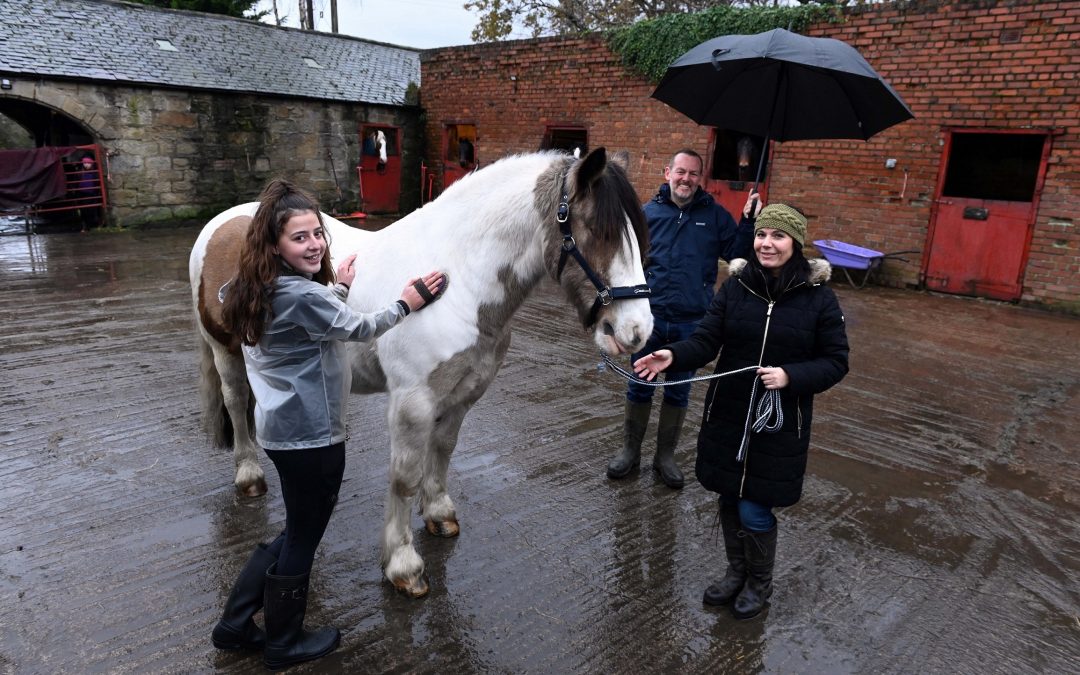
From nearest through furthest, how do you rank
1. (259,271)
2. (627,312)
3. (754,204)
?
(259,271) < (627,312) < (754,204)

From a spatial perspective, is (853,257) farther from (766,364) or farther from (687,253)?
(766,364)

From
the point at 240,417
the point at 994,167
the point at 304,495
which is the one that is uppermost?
the point at 994,167

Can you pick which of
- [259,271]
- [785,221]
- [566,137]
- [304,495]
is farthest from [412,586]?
[566,137]

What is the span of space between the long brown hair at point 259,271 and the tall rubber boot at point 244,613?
88cm

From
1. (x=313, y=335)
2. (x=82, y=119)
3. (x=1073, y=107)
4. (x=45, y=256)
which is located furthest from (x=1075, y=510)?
(x=82, y=119)

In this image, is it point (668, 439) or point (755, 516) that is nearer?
point (755, 516)

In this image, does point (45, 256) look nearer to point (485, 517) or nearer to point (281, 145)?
point (281, 145)

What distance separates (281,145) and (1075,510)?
54.4 ft

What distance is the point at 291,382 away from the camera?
2117 mm

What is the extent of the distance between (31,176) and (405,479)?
1479 centimetres

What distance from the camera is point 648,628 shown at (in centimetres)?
260

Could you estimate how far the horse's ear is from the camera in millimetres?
2230

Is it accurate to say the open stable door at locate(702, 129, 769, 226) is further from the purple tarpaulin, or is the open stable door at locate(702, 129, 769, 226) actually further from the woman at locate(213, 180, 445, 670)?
the purple tarpaulin

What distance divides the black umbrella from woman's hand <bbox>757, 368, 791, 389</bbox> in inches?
50.6
